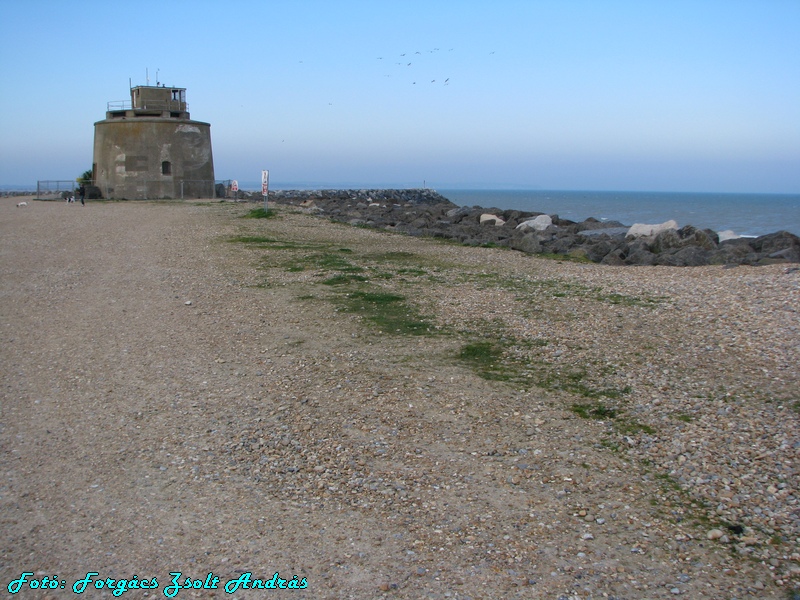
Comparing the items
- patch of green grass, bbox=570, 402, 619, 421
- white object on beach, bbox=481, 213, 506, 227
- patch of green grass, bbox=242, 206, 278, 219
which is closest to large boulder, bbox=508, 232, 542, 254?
patch of green grass, bbox=242, 206, 278, 219

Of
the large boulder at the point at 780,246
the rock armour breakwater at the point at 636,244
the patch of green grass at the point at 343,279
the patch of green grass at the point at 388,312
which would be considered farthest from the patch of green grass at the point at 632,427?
the large boulder at the point at 780,246

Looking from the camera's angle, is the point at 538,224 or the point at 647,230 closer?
the point at 647,230

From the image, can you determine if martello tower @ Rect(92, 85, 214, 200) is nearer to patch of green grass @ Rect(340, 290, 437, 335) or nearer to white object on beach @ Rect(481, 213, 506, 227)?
white object on beach @ Rect(481, 213, 506, 227)

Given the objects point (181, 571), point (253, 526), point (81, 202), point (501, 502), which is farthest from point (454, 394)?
point (81, 202)

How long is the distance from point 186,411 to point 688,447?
3897mm

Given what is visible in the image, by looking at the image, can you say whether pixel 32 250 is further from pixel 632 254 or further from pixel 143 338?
pixel 632 254

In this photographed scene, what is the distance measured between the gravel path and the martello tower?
87.9 feet

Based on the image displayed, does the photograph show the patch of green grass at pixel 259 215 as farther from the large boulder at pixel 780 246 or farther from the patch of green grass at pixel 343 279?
the large boulder at pixel 780 246

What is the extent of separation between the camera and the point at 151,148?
117ft

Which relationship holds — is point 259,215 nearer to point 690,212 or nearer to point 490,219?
point 490,219

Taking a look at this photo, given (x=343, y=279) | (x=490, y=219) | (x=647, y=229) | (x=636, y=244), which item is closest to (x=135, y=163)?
(x=490, y=219)

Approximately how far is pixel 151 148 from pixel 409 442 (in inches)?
1329

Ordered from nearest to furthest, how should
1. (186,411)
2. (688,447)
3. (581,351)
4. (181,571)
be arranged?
1. (181,571)
2. (688,447)
3. (186,411)
4. (581,351)

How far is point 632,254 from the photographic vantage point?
55.7 feet
